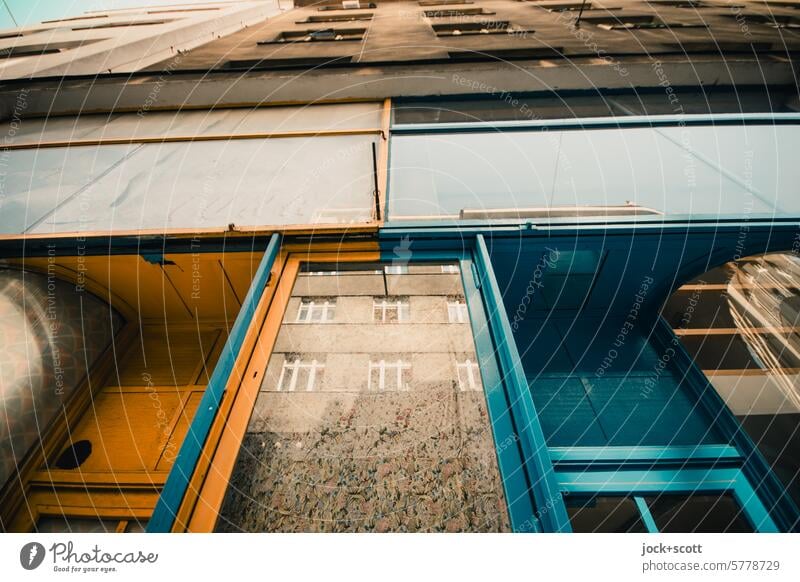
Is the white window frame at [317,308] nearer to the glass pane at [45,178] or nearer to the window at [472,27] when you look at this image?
the glass pane at [45,178]

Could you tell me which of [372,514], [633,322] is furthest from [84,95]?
[633,322]

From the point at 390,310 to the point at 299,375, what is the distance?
836 millimetres

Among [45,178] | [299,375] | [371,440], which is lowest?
[371,440]

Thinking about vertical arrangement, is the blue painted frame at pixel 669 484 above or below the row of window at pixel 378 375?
below

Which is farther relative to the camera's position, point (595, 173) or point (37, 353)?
point (595, 173)

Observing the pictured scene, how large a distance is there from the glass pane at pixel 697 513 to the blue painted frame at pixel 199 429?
Result: 10.5ft

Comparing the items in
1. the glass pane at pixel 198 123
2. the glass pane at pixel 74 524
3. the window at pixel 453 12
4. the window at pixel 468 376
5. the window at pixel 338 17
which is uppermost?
the window at pixel 338 17

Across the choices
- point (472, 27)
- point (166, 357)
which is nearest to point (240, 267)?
point (166, 357)

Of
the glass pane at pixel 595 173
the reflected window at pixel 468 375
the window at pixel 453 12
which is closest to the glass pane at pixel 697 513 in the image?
the reflected window at pixel 468 375

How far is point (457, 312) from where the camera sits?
2.38m

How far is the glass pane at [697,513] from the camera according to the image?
7.98 ft

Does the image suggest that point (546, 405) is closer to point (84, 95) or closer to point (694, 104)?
point (694, 104)

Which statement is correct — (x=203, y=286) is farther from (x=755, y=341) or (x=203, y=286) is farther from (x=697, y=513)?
(x=755, y=341)

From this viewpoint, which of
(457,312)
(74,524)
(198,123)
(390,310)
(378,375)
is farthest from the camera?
(198,123)
